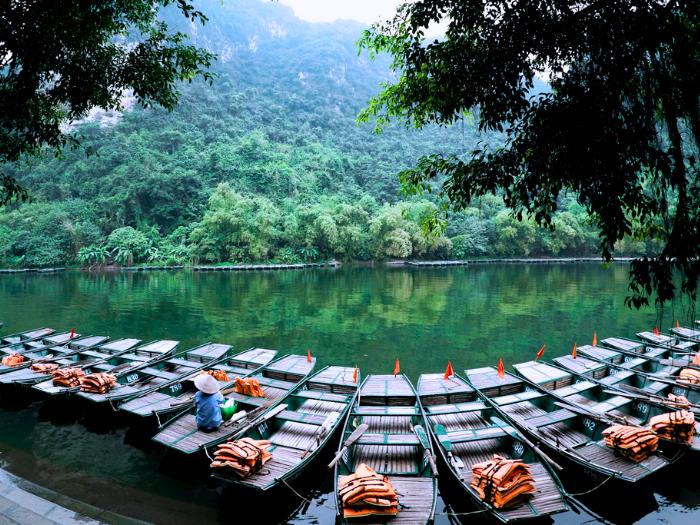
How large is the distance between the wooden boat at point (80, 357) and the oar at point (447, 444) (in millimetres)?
10306

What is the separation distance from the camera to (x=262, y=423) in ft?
28.0

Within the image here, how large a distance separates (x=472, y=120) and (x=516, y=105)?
1542 millimetres

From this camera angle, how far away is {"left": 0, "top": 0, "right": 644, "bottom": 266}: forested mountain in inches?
2141

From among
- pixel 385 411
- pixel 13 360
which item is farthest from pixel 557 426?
pixel 13 360

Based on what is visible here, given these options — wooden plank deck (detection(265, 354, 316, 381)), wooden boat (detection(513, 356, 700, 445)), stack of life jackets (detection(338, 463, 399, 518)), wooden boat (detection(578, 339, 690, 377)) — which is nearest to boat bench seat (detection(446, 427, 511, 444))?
wooden boat (detection(513, 356, 700, 445))

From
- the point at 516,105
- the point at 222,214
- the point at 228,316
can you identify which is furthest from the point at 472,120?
the point at 222,214

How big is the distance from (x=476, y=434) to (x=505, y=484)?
1958mm

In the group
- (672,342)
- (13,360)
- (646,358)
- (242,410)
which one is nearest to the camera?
(242,410)

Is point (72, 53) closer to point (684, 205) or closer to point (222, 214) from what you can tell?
point (684, 205)

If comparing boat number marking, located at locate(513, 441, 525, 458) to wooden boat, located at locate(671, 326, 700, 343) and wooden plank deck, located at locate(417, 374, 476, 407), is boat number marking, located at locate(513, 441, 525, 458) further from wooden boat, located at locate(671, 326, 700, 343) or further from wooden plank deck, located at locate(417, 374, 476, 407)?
wooden boat, located at locate(671, 326, 700, 343)

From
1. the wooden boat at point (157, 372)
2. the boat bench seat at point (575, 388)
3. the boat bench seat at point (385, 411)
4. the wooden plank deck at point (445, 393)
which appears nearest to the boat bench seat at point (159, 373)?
→ the wooden boat at point (157, 372)

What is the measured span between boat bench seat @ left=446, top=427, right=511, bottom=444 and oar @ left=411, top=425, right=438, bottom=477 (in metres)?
0.47

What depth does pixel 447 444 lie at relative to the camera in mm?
7703

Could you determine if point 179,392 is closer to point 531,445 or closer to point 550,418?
point 531,445
